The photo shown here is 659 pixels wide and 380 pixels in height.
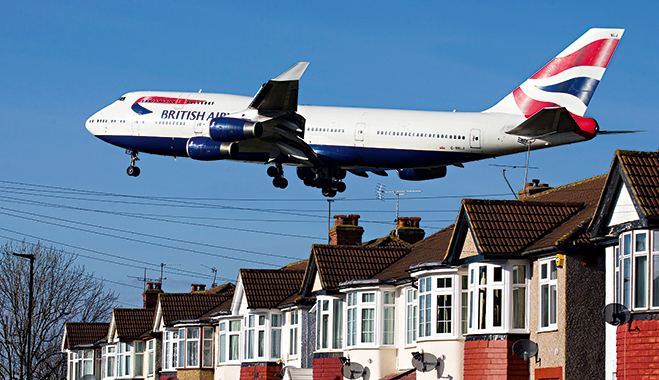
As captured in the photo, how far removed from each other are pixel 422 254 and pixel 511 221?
9.31 meters

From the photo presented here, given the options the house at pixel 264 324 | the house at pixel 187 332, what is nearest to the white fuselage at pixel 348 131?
the house at pixel 264 324

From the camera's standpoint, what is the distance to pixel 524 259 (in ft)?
91.4

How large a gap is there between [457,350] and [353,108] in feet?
75.8

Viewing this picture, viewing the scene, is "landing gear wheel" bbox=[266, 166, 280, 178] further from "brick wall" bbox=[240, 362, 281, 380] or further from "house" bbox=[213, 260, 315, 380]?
"brick wall" bbox=[240, 362, 281, 380]

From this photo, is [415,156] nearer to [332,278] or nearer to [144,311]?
[332,278]

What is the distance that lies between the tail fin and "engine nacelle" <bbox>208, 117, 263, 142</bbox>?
39.0 feet

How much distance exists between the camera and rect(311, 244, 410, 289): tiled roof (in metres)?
40.2

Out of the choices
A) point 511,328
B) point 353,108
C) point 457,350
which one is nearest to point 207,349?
point 353,108

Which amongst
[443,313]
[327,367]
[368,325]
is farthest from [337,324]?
[443,313]

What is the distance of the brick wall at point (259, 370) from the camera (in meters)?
47.1

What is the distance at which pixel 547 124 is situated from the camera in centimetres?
4453

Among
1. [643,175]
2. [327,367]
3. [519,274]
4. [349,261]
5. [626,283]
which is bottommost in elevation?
[327,367]

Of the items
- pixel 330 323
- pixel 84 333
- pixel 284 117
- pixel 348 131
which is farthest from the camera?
pixel 84 333

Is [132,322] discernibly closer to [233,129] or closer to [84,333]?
[84,333]
